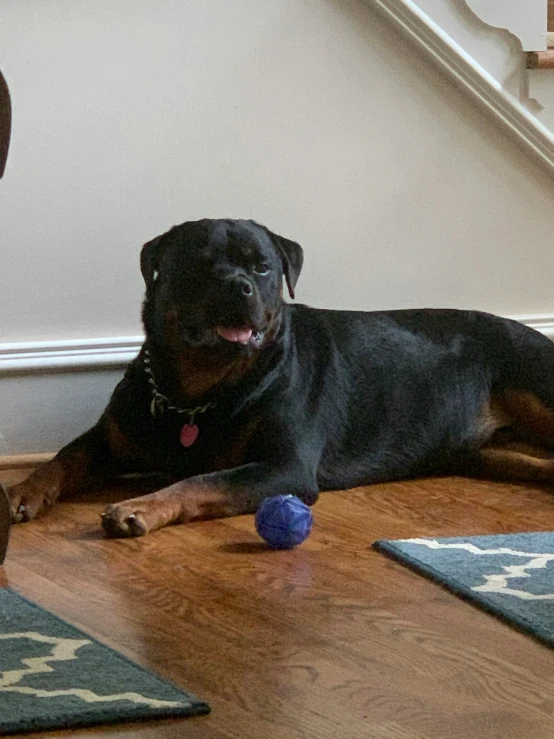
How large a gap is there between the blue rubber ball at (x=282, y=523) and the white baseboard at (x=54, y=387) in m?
0.92

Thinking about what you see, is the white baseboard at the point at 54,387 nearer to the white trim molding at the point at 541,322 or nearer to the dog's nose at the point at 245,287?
the dog's nose at the point at 245,287

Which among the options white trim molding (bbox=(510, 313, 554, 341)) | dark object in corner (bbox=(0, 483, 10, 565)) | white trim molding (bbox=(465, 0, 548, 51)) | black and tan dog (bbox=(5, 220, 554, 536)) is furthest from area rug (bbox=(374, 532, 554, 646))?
white trim molding (bbox=(465, 0, 548, 51))

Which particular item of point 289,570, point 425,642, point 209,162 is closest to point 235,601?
point 289,570

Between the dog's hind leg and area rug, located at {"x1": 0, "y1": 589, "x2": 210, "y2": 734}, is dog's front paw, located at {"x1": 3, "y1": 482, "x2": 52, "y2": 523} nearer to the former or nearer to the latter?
area rug, located at {"x1": 0, "y1": 589, "x2": 210, "y2": 734}

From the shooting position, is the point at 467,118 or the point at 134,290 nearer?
the point at 134,290

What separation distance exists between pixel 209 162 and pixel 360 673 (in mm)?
1778

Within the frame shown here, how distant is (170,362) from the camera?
8.68 ft

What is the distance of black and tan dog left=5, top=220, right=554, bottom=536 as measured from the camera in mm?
2557

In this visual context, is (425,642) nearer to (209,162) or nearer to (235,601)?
(235,601)

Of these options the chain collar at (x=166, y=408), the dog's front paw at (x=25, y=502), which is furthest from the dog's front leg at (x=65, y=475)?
the chain collar at (x=166, y=408)

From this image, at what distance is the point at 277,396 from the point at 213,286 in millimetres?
300

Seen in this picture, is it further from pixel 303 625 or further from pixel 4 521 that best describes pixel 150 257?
pixel 303 625

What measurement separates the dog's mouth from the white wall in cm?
54

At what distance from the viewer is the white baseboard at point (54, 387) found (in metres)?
2.97
